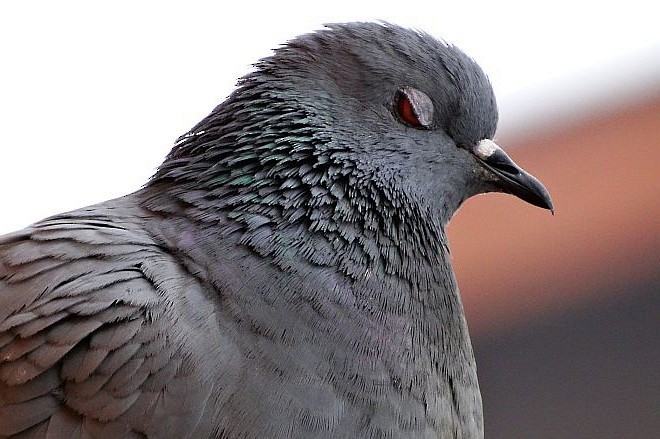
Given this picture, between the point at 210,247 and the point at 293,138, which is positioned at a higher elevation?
the point at 293,138

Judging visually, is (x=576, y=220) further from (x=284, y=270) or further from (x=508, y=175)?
(x=284, y=270)

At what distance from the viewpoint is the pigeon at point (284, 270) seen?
198cm

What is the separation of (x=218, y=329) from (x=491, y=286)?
394 cm

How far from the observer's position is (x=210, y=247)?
2178mm

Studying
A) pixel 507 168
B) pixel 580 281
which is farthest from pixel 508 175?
pixel 580 281

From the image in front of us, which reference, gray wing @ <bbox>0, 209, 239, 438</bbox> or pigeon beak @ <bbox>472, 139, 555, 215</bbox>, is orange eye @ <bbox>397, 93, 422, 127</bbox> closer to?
pigeon beak @ <bbox>472, 139, 555, 215</bbox>

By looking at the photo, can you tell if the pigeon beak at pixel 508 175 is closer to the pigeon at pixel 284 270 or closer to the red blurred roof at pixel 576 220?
the pigeon at pixel 284 270

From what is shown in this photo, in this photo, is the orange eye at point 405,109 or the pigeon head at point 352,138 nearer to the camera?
the pigeon head at point 352,138

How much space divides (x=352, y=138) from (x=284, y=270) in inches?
14.6

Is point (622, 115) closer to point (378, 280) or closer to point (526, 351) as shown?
point (526, 351)

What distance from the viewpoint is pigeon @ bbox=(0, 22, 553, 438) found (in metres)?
1.98

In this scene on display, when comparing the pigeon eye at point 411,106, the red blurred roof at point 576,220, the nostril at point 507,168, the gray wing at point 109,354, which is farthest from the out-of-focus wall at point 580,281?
the gray wing at point 109,354

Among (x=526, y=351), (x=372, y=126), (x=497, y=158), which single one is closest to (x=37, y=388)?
(x=372, y=126)

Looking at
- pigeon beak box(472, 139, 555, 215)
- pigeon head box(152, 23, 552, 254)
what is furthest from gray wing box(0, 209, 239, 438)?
pigeon beak box(472, 139, 555, 215)
